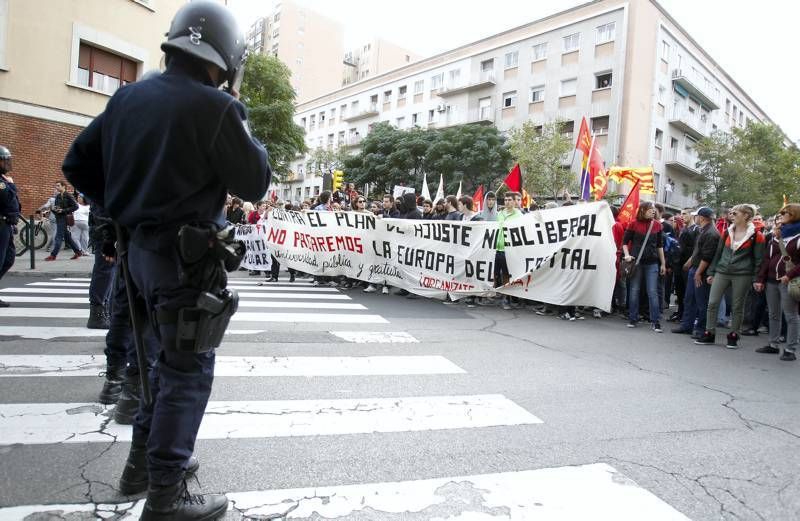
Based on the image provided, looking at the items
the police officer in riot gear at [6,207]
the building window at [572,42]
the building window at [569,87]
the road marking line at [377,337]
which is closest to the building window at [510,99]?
the building window at [569,87]

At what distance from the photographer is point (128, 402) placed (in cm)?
341

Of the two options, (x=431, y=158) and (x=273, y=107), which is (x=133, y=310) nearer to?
(x=273, y=107)

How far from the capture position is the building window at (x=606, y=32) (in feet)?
110

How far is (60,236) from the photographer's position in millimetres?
13344

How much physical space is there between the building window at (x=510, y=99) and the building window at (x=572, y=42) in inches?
201

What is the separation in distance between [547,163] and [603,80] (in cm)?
843

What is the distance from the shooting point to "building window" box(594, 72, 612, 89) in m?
34.1

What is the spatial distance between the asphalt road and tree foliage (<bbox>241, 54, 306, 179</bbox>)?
1240 inches

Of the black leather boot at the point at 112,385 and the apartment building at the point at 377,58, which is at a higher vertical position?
the apartment building at the point at 377,58

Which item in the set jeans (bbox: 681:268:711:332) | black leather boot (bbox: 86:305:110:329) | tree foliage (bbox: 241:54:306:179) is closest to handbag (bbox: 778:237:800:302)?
jeans (bbox: 681:268:711:332)

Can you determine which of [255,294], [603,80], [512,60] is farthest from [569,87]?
[255,294]

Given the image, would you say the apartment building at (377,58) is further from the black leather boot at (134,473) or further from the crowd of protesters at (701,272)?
the black leather boot at (134,473)

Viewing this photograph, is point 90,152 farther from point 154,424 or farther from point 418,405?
point 418,405

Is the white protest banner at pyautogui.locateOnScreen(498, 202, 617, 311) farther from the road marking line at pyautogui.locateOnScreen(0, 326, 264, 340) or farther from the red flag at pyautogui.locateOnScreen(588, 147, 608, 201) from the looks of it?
the road marking line at pyautogui.locateOnScreen(0, 326, 264, 340)
